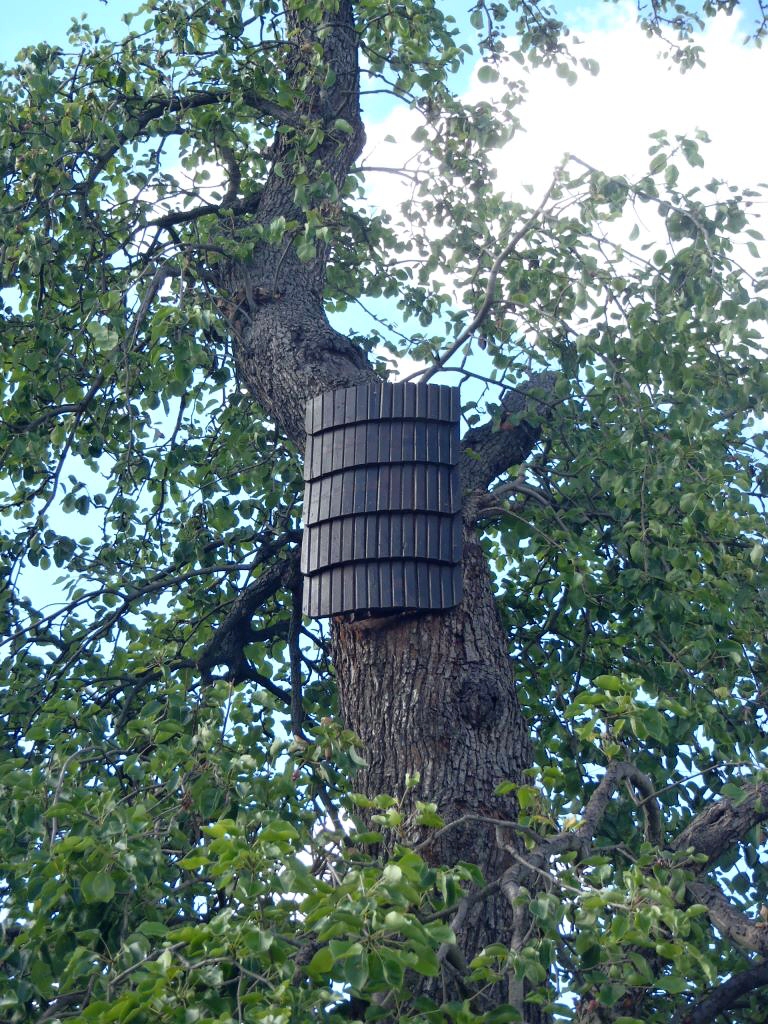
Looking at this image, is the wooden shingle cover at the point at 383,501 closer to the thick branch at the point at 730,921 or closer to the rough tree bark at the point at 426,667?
the rough tree bark at the point at 426,667

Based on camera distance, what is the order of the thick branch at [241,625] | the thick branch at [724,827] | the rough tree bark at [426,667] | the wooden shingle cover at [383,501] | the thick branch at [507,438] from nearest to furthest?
the thick branch at [724,827] → the rough tree bark at [426,667] → the wooden shingle cover at [383,501] → the thick branch at [507,438] → the thick branch at [241,625]

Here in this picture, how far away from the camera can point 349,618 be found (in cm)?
416

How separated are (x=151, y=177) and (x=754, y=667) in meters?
3.78

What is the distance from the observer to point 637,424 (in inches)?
193

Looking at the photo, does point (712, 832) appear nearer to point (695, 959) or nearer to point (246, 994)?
point (695, 959)

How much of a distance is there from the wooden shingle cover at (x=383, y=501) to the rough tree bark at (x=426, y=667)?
134 millimetres

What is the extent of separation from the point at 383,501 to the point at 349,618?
414mm

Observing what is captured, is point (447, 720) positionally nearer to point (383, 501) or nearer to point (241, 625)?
point (383, 501)

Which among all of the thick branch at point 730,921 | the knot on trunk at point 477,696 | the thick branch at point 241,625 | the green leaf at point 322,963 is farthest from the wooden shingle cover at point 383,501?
the green leaf at point 322,963

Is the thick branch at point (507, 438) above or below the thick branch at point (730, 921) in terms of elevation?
above

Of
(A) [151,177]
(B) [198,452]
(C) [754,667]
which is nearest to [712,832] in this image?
(C) [754,667]

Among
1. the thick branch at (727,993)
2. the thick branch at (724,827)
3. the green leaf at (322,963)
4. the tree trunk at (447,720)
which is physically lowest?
the thick branch at (727,993)

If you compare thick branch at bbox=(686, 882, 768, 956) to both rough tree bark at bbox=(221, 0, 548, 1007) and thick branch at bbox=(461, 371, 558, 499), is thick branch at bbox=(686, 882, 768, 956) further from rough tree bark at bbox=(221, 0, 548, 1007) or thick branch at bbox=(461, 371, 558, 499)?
thick branch at bbox=(461, 371, 558, 499)

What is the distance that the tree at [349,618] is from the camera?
2809 millimetres
